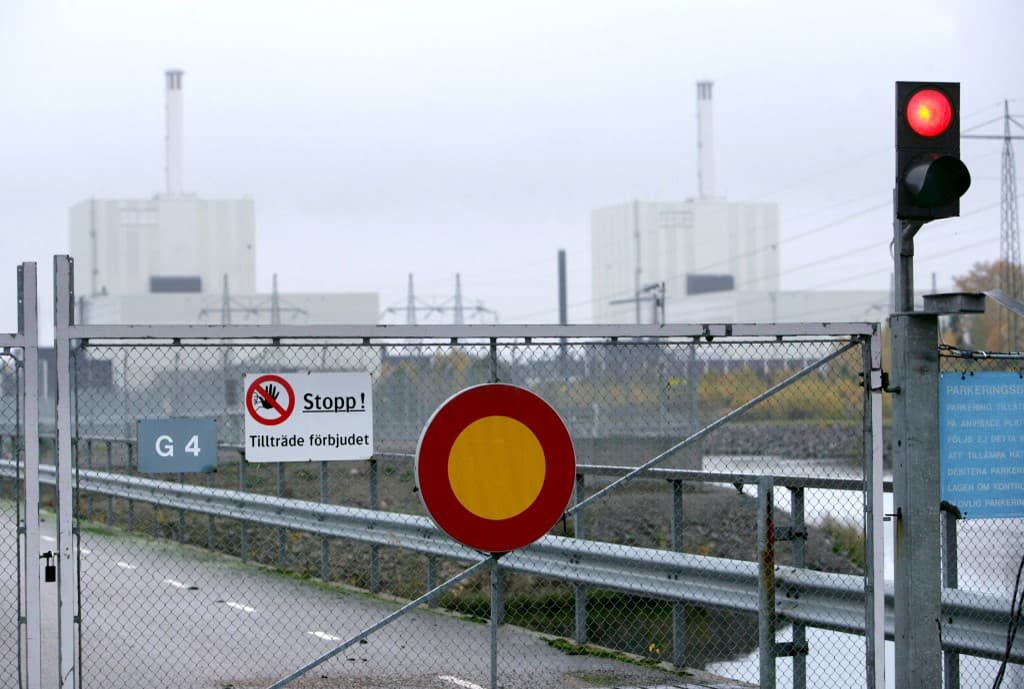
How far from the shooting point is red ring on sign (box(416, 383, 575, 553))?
24.9ft

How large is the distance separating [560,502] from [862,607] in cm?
216

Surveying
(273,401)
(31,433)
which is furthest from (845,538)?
(31,433)

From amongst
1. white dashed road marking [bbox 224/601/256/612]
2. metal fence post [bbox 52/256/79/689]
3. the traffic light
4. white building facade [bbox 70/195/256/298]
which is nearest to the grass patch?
white dashed road marking [bbox 224/601/256/612]

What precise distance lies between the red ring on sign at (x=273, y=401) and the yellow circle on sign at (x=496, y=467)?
0.96m

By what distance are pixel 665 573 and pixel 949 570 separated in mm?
1897

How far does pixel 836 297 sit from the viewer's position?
8706cm

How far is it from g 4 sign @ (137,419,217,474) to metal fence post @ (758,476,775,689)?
309 cm

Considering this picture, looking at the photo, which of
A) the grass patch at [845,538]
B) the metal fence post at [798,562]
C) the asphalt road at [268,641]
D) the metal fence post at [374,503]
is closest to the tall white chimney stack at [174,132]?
the grass patch at [845,538]

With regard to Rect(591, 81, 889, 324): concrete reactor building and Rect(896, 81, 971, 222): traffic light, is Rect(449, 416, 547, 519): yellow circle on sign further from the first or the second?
Rect(591, 81, 889, 324): concrete reactor building

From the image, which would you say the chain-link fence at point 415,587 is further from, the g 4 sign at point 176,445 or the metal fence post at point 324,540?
the g 4 sign at point 176,445

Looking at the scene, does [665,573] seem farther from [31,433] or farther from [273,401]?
[31,433]

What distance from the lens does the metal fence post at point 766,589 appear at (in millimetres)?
8555

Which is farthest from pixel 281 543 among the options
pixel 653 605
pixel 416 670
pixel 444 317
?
pixel 444 317

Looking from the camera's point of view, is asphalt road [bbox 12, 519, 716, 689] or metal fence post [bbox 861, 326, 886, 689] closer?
metal fence post [bbox 861, 326, 886, 689]
